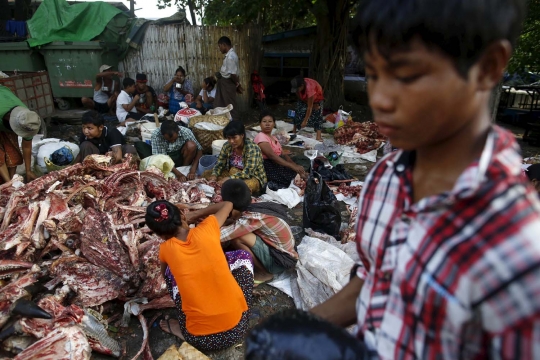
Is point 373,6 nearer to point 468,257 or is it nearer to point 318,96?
point 468,257

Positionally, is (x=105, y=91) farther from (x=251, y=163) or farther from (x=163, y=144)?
(x=251, y=163)

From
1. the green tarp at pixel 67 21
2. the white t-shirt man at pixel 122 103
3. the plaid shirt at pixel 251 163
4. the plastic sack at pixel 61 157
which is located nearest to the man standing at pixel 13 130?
the plastic sack at pixel 61 157

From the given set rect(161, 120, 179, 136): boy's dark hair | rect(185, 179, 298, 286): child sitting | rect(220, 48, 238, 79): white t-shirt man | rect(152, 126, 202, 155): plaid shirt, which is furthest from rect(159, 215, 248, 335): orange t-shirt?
rect(220, 48, 238, 79): white t-shirt man

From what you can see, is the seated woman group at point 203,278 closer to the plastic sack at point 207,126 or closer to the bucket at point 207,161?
the bucket at point 207,161

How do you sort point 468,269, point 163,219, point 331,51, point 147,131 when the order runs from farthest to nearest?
point 331,51
point 147,131
point 163,219
point 468,269

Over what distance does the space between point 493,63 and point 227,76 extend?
314 inches

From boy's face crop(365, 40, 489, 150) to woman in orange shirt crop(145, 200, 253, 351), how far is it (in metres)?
1.95

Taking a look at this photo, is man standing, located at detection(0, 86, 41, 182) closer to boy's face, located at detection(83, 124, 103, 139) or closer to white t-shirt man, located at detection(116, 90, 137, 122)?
boy's face, located at detection(83, 124, 103, 139)

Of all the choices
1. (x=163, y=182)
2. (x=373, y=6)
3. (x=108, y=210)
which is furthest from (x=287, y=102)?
(x=373, y=6)

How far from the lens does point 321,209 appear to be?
3891 millimetres

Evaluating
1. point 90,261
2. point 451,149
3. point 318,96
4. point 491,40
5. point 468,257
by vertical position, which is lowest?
point 90,261

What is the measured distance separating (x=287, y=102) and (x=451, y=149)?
11381 millimetres

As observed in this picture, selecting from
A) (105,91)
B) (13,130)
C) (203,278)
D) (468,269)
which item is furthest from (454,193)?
(105,91)

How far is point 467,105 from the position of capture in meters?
0.68
